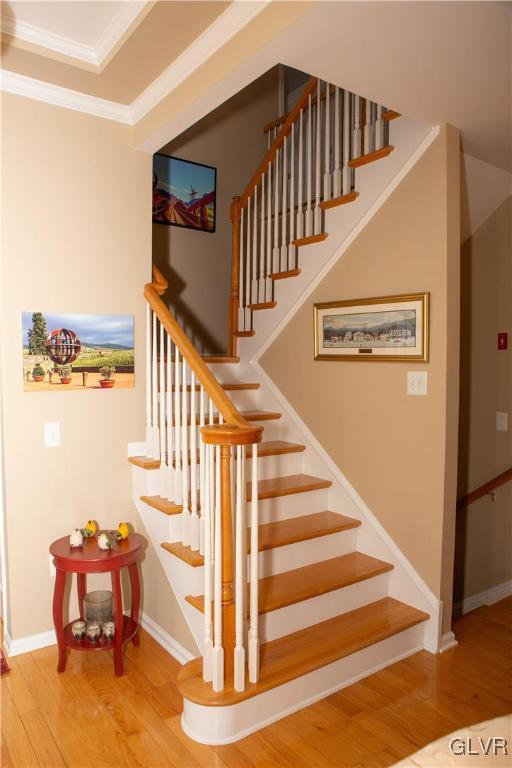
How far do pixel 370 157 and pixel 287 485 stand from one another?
199 cm

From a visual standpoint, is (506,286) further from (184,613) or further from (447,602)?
(184,613)

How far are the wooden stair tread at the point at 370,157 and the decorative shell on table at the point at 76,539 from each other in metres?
2.59

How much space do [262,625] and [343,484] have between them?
3.58 ft

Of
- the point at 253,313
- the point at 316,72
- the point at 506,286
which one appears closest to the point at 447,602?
the point at 506,286

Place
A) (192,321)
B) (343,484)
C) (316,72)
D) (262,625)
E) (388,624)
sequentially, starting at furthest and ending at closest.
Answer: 1. (192,321)
2. (343,484)
3. (388,624)
4. (262,625)
5. (316,72)

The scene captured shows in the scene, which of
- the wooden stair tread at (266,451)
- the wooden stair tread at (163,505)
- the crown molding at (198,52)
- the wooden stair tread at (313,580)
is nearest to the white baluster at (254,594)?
the wooden stair tread at (313,580)

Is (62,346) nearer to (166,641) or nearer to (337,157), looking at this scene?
(166,641)

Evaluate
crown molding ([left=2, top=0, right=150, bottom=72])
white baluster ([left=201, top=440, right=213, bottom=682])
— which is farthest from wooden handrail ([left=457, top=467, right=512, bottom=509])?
crown molding ([left=2, top=0, right=150, bottom=72])

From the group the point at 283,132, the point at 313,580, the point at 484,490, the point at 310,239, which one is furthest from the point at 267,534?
the point at 283,132

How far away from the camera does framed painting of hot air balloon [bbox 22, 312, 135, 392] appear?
9.44ft

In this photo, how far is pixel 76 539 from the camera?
2.77 metres

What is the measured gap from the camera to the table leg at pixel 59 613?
2691 mm

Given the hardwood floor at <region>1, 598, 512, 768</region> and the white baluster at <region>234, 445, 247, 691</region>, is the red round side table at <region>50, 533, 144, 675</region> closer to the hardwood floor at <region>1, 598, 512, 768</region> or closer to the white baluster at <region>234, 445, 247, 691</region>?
the hardwood floor at <region>1, 598, 512, 768</region>

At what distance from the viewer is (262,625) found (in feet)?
8.66
